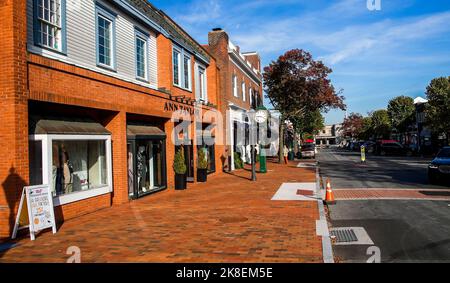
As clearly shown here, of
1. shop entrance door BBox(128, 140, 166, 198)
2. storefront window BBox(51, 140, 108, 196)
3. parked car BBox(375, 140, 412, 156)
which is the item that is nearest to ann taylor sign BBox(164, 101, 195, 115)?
shop entrance door BBox(128, 140, 166, 198)

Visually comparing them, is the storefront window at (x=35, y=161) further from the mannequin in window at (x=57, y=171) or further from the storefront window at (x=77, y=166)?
the mannequin in window at (x=57, y=171)

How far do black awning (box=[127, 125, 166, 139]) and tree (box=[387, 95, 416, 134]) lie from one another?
60.7 metres

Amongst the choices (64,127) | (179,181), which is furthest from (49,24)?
(179,181)

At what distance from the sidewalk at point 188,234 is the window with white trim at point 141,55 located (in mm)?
4892

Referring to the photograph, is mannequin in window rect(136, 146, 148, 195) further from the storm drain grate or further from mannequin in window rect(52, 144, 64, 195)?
the storm drain grate

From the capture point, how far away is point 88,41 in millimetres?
10750

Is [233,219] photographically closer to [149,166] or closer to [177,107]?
[149,166]

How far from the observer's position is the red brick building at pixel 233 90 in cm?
2447

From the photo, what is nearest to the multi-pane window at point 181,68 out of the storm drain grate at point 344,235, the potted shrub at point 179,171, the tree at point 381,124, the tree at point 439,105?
the potted shrub at point 179,171

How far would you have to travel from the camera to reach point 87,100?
10359mm

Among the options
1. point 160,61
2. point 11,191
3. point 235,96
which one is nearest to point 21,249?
point 11,191

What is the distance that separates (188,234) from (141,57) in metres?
8.61

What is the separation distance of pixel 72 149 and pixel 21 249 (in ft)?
12.8
